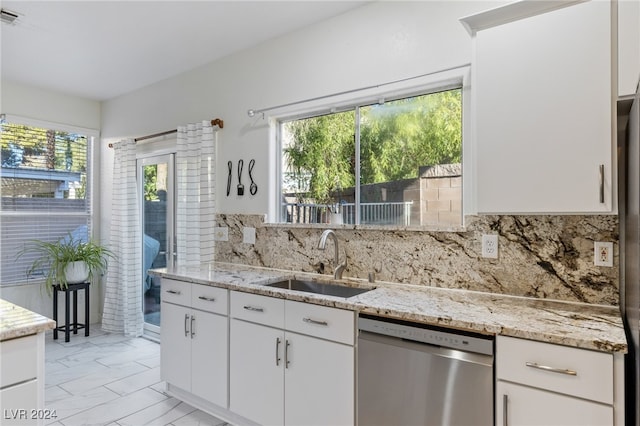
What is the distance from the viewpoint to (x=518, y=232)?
199cm

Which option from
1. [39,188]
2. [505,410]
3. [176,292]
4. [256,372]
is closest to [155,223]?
[39,188]

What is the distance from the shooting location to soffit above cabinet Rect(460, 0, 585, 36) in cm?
161

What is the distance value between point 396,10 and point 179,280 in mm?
2344

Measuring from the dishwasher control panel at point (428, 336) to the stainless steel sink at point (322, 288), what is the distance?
0.51 metres

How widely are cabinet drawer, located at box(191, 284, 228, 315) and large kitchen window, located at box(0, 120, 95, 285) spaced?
283cm

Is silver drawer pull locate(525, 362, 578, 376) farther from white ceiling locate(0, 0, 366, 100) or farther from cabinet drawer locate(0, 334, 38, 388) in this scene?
white ceiling locate(0, 0, 366, 100)

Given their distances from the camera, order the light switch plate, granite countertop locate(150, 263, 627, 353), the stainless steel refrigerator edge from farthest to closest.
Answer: the light switch plate → granite countertop locate(150, 263, 627, 353) → the stainless steel refrigerator edge

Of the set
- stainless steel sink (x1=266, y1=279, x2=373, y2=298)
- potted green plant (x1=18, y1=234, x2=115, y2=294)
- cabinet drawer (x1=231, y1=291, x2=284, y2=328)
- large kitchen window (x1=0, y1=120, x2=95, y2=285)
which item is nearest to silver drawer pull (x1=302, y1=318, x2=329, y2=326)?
cabinet drawer (x1=231, y1=291, x2=284, y2=328)

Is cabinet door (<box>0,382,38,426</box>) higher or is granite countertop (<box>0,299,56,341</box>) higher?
granite countertop (<box>0,299,56,341</box>)

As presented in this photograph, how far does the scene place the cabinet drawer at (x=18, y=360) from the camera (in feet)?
4.22

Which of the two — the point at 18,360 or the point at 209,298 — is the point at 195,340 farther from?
the point at 18,360

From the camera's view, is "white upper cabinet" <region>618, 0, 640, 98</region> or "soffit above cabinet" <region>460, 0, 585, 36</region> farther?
"soffit above cabinet" <region>460, 0, 585, 36</region>

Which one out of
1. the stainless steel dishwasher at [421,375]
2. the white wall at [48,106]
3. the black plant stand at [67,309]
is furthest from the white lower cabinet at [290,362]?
the white wall at [48,106]

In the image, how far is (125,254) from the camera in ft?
13.6
